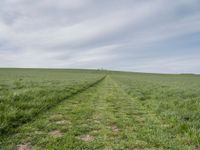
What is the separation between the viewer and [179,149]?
572cm

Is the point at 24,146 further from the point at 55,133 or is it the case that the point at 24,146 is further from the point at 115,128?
the point at 115,128

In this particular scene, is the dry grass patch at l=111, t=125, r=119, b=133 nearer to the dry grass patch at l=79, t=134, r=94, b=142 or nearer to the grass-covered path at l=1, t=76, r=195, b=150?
the grass-covered path at l=1, t=76, r=195, b=150

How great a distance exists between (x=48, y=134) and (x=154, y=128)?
3.49 meters

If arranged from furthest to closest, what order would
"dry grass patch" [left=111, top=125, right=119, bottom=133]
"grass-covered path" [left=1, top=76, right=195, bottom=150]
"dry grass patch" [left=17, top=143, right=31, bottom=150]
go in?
"dry grass patch" [left=111, top=125, right=119, bottom=133] < "grass-covered path" [left=1, top=76, right=195, bottom=150] < "dry grass patch" [left=17, top=143, right=31, bottom=150]

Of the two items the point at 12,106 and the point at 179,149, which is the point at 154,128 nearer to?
the point at 179,149

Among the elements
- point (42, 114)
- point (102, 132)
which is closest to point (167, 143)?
point (102, 132)

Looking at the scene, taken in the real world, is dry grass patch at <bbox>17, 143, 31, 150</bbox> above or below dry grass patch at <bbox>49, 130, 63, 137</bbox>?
below

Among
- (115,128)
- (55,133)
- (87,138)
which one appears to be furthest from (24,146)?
(115,128)

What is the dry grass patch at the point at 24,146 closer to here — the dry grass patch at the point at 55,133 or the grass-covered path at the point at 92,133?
the grass-covered path at the point at 92,133

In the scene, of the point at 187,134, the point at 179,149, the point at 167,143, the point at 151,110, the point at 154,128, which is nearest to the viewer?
the point at 179,149

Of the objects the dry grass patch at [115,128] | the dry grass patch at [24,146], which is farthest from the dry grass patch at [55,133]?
the dry grass patch at [115,128]

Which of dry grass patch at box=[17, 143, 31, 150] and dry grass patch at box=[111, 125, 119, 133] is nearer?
dry grass patch at box=[17, 143, 31, 150]

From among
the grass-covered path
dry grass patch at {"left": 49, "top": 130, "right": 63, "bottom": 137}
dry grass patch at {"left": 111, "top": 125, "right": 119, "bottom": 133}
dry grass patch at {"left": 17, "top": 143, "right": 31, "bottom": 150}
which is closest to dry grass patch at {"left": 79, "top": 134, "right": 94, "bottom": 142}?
the grass-covered path

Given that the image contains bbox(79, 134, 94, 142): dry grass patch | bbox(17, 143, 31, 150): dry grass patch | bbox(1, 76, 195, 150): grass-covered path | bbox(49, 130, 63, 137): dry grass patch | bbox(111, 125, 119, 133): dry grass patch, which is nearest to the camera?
bbox(17, 143, 31, 150): dry grass patch
